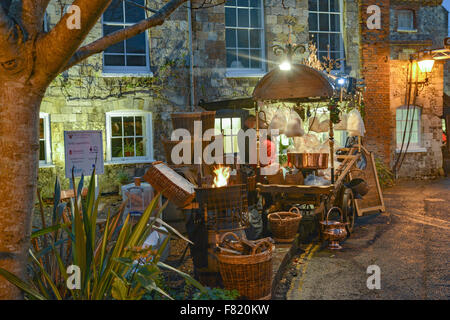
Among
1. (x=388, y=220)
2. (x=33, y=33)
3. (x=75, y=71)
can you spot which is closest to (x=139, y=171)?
(x=75, y=71)

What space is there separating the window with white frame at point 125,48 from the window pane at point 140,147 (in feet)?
5.98

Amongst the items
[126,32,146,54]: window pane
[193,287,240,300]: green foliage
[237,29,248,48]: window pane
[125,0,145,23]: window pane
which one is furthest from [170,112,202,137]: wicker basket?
[193,287,240,300]: green foliage

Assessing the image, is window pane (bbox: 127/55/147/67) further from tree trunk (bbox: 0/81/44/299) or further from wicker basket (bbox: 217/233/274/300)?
tree trunk (bbox: 0/81/44/299)

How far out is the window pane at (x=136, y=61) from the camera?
38.2 feet

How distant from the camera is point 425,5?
51.9 ft

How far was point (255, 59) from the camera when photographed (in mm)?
12750

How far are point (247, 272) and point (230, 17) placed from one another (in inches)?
381

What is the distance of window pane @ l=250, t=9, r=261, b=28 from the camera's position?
41.7 ft

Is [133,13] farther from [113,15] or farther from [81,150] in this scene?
[81,150]

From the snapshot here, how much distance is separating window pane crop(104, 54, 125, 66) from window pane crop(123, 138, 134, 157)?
202 cm

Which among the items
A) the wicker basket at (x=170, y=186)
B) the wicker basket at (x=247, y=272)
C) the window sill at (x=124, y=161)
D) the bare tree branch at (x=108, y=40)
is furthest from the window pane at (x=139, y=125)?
the bare tree branch at (x=108, y=40)

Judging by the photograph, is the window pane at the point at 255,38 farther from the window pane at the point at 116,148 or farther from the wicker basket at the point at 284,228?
the wicker basket at the point at 284,228
